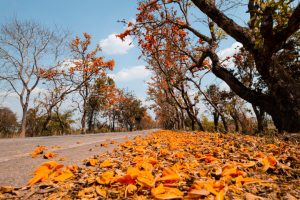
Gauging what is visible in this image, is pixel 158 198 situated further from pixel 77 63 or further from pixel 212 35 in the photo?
pixel 77 63

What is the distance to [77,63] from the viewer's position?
3075 cm

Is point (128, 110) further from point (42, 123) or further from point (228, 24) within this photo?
point (228, 24)

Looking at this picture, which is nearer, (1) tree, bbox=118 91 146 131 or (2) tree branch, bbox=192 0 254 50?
(2) tree branch, bbox=192 0 254 50

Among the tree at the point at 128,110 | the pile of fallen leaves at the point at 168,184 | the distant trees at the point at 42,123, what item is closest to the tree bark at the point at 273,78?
the pile of fallen leaves at the point at 168,184

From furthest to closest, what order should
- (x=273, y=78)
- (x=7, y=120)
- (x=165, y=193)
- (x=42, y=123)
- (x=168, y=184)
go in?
1. (x=7, y=120)
2. (x=42, y=123)
3. (x=273, y=78)
4. (x=168, y=184)
5. (x=165, y=193)

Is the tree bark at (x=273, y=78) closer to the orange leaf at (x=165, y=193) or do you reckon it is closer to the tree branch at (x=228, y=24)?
the tree branch at (x=228, y=24)

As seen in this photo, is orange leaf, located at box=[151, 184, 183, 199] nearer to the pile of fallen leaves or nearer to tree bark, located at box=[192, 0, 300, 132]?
the pile of fallen leaves

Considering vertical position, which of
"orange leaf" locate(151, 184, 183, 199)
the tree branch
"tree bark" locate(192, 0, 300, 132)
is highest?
the tree branch

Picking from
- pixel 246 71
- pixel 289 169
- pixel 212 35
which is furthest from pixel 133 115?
pixel 289 169

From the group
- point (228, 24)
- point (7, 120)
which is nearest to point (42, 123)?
point (7, 120)

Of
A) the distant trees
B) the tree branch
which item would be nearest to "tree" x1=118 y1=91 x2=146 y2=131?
the distant trees

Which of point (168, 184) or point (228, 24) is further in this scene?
point (228, 24)

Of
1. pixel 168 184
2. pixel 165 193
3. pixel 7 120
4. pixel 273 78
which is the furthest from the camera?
pixel 7 120

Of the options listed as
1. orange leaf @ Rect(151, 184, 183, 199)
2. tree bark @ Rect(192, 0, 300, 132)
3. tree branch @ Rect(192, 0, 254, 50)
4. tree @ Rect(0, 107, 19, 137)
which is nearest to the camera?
orange leaf @ Rect(151, 184, 183, 199)
